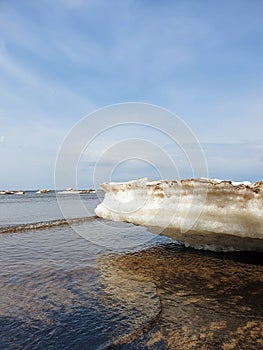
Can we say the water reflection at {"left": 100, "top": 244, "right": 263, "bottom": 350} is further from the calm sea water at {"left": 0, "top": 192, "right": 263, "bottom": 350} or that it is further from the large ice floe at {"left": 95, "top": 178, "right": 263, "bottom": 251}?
the large ice floe at {"left": 95, "top": 178, "right": 263, "bottom": 251}

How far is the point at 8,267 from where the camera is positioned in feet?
18.4

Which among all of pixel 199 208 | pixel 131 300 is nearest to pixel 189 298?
pixel 131 300

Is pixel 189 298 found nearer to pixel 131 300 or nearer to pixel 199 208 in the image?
pixel 131 300

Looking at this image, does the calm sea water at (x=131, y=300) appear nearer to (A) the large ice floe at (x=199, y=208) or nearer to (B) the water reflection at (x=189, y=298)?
(B) the water reflection at (x=189, y=298)

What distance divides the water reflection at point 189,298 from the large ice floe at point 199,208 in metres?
0.51

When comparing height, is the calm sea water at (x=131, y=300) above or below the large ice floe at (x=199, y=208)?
below

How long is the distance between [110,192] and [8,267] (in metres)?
2.86

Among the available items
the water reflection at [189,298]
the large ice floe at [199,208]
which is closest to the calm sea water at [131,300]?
the water reflection at [189,298]

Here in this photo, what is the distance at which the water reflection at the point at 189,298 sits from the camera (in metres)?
2.79

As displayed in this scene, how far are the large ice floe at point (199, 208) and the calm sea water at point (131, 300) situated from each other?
481mm

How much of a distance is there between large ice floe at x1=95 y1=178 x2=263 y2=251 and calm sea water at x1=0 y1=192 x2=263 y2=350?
48cm

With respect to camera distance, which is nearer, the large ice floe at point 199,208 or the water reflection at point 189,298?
the water reflection at point 189,298

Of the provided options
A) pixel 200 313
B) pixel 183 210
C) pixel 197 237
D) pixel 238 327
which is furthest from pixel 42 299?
pixel 197 237

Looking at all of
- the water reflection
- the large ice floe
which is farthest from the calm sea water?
the large ice floe
